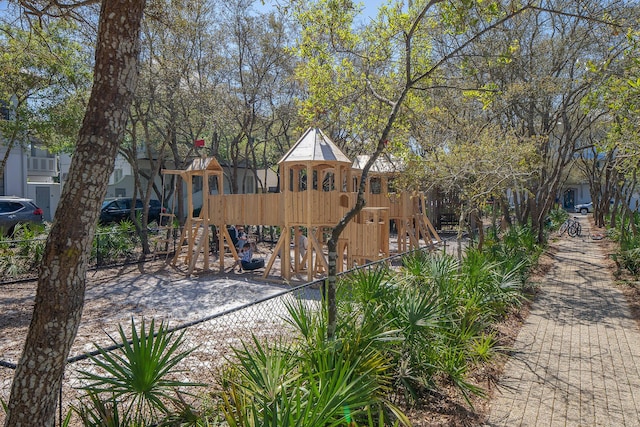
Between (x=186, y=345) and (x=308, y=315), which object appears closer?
(x=308, y=315)

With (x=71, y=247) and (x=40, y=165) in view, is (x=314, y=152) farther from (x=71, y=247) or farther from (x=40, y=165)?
(x=40, y=165)

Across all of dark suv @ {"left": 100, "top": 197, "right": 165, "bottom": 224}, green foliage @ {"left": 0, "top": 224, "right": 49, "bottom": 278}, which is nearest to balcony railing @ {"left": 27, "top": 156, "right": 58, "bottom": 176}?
dark suv @ {"left": 100, "top": 197, "right": 165, "bottom": 224}

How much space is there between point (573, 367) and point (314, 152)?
8.33 m

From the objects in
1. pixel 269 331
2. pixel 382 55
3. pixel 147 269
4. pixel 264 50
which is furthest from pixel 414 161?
pixel 264 50

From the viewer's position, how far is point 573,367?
6.02 m

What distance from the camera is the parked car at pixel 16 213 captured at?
1858cm

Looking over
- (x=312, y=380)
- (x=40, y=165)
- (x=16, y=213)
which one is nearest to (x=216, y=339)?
(x=312, y=380)

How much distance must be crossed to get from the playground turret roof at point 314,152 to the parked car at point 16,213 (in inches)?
478

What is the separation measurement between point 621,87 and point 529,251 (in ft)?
24.9

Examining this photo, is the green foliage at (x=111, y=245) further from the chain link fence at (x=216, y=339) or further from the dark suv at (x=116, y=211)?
the dark suv at (x=116, y=211)

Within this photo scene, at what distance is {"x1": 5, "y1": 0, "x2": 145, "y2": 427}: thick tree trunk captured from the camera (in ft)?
8.89

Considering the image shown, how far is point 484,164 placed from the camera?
11.3 metres

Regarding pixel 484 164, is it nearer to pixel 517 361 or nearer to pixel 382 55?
pixel 382 55

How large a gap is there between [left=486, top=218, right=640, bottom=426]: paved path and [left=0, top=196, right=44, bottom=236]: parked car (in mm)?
18522
